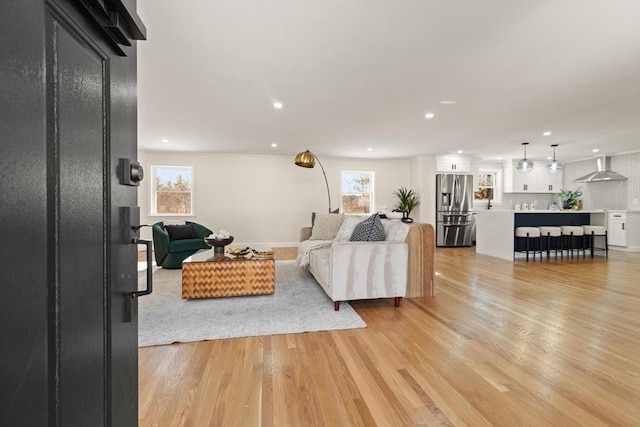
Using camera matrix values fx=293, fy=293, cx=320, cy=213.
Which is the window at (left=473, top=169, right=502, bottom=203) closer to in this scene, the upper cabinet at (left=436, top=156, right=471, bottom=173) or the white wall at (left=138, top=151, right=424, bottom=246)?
the upper cabinet at (left=436, top=156, right=471, bottom=173)

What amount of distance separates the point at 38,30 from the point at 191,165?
7.37 metres

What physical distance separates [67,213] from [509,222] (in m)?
6.90

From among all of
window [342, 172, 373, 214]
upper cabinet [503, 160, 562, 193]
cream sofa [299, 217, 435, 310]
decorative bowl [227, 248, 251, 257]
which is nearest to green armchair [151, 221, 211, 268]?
decorative bowl [227, 248, 251, 257]

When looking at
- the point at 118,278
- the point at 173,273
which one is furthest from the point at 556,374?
the point at 173,273

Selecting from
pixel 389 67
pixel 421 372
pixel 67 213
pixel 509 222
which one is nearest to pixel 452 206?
pixel 509 222

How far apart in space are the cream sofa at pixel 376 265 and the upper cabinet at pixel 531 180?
21.3 ft

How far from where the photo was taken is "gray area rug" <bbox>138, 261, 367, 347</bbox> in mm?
2445

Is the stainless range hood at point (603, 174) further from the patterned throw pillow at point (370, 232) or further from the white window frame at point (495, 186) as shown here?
the patterned throw pillow at point (370, 232)

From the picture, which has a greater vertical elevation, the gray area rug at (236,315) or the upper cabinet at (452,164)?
the upper cabinet at (452,164)

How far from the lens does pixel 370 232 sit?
10.6ft

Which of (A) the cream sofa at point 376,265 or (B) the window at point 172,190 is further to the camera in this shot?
(B) the window at point 172,190

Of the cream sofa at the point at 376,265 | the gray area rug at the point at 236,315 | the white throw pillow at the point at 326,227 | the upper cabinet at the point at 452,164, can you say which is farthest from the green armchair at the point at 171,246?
the upper cabinet at the point at 452,164

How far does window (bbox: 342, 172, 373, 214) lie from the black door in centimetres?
739

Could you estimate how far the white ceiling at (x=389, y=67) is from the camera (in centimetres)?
205
